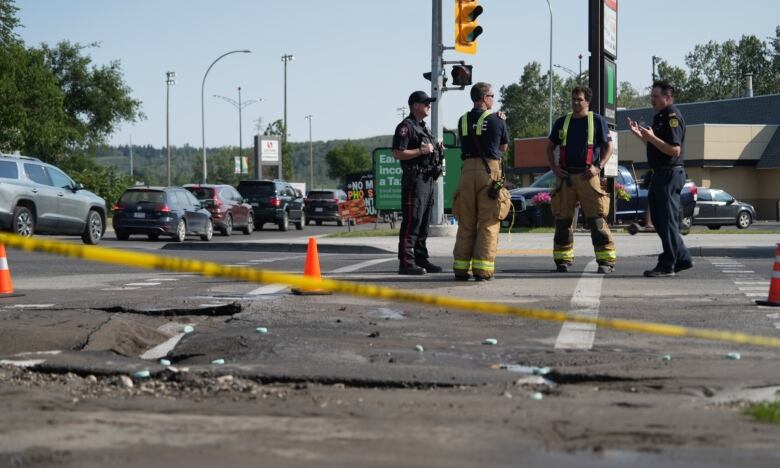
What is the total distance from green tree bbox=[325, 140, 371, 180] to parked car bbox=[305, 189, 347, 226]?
9115cm

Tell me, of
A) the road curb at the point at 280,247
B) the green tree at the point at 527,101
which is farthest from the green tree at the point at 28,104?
the green tree at the point at 527,101

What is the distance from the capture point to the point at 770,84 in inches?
4397

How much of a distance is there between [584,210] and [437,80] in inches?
379

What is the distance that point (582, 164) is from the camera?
1258 centimetres

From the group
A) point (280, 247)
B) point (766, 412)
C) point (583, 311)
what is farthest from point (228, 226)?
point (766, 412)

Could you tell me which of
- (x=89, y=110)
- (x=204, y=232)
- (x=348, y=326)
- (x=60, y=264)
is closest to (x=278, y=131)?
(x=89, y=110)

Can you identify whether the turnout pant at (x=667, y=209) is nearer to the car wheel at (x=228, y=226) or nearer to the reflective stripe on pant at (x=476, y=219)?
the reflective stripe on pant at (x=476, y=219)

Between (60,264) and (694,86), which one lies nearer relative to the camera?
(60,264)

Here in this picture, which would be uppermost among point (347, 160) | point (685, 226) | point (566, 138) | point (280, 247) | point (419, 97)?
point (347, 160)

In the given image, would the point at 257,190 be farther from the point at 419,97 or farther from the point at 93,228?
the point at 419,97

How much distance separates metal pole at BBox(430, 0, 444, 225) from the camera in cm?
2191

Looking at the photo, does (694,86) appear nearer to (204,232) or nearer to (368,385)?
(204,232)

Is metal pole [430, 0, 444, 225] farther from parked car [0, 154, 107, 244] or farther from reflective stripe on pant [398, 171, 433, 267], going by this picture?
reflective stripe on pant [398, 171, 433, 267]

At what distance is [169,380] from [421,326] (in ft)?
8.79
